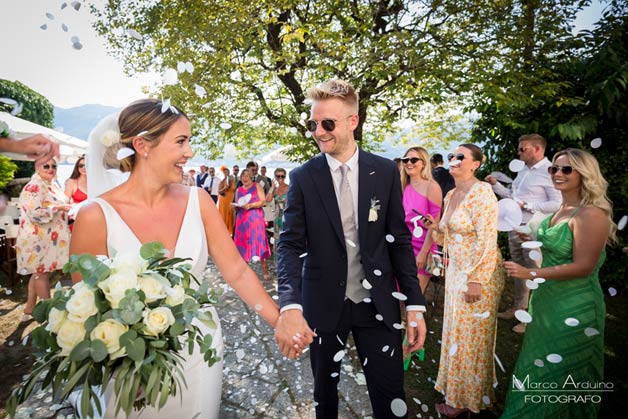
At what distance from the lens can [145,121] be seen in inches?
80.7

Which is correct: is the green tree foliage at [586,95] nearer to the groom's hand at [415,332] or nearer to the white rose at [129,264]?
the groom's hand at [415,332]

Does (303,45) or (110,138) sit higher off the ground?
(303,45)

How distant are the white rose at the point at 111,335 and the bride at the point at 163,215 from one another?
0.79m

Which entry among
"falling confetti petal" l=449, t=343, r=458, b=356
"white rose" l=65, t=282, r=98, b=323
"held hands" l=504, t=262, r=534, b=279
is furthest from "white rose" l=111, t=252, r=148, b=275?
"falling confetti petal" l=449, t=343, r=458, b=356

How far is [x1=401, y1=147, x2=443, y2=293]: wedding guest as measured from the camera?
195 inches

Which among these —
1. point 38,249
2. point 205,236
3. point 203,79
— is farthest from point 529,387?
point 203,79

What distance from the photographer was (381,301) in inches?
92.1

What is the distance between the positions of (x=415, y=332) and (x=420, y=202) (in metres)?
3.03

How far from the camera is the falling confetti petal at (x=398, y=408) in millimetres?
2279

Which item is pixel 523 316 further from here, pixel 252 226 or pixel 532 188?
pixel 252 226

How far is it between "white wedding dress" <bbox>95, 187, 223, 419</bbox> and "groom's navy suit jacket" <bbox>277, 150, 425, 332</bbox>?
0.54 m

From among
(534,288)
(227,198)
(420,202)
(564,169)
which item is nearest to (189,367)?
(534,288)

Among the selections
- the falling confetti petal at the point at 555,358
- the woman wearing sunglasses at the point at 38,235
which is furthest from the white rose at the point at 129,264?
the woman wearing sunglasses at the point at 38,235

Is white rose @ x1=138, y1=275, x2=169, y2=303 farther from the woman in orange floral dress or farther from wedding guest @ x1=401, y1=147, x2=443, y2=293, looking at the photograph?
wedding guest @ x1=401, y1=147, x2=443, y2=293
